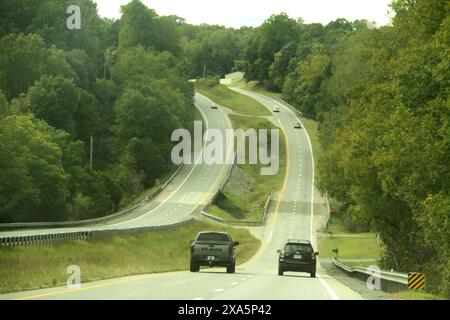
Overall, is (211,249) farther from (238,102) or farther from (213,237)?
(238,102)

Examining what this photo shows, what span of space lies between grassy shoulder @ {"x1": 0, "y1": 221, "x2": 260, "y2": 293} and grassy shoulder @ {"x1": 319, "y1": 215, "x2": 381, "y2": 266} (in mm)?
6834

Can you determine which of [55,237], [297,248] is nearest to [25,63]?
[55,237]

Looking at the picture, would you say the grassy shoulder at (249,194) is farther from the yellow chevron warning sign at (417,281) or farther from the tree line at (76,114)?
the yellow chevron warning sign at (417,281)

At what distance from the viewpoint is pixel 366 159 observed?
2147 inches

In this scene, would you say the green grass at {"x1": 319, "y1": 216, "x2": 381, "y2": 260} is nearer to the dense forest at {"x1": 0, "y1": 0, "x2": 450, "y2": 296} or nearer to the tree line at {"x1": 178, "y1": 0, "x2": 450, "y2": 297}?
the dense forest at {"x1": 0, "y1": 0, "x2": 450, "y2": 296}

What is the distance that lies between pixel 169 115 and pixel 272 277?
96401 mm

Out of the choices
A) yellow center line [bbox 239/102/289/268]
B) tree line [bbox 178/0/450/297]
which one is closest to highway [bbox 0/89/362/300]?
yellow center line [bbox 239/102/289/268]

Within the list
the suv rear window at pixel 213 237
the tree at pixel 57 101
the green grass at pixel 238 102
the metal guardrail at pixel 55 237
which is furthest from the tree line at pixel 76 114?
the suv rear window at pixel 213 237

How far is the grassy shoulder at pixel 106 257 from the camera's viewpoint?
26594 mm

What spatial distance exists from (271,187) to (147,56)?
46.5m

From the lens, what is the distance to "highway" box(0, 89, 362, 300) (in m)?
21.3

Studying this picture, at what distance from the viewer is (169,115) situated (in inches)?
5162

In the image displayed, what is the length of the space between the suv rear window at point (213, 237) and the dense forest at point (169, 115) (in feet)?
28.8
